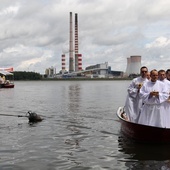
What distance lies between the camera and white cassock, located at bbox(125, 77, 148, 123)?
12.7 m

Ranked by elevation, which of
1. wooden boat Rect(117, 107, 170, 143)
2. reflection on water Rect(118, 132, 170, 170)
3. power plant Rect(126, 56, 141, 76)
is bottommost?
reflection on water Rect(118, 132, 170, 170)

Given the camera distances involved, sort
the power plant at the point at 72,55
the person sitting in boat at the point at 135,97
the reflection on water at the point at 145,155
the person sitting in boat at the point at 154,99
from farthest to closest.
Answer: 1. the power plant at the point at 72,55
2. the person sitting in boat at the point at 135,97
3. the person sitting in boat at the point at 154,99
4. the reflection on water at the point at 145,155

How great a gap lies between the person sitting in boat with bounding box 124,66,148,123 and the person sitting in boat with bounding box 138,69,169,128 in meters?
0.79

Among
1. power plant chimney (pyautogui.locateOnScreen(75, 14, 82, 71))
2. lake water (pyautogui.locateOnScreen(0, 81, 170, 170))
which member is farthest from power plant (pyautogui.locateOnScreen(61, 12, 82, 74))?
lake water (pyautogui.locateOnScreen(0, 81, 170, 170))

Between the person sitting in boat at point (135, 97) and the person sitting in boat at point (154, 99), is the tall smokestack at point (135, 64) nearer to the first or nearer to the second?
the person sitting in boat at point (135, 97)

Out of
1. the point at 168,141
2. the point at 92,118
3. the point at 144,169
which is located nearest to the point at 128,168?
Result: the point at 144,169

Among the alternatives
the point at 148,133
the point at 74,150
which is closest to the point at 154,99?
the point at 148,133

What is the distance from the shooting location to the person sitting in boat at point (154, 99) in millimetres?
11281

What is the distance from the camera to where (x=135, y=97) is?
42.5ft

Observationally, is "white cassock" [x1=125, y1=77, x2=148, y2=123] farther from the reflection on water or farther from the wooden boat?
the reflection on water

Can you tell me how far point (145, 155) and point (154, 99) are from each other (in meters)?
1.91

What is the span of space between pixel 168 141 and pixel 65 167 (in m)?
3.93

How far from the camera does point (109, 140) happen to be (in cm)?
1339

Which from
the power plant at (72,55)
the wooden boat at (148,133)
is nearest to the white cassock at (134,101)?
the wooden boat at (148,133)
